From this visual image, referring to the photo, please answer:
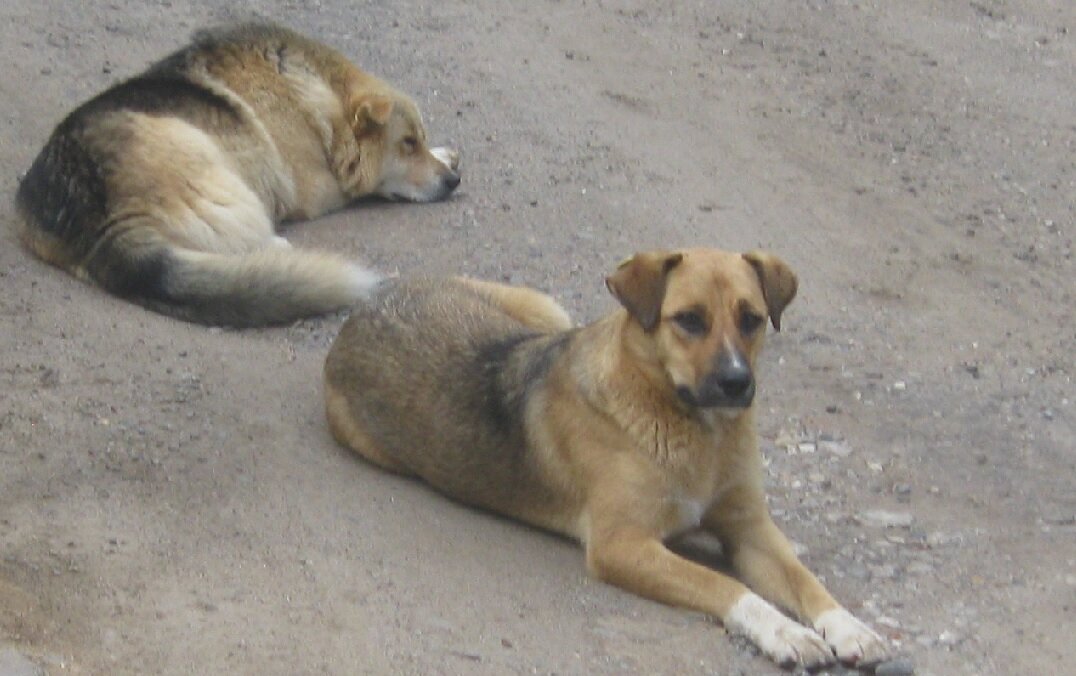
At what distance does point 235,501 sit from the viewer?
6.50 meters

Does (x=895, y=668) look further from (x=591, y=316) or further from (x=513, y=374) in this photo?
(x=591, y=316)

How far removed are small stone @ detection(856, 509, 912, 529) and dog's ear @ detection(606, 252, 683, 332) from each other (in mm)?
1258

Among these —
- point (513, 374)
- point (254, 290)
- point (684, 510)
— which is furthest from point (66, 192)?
point (684, 510)

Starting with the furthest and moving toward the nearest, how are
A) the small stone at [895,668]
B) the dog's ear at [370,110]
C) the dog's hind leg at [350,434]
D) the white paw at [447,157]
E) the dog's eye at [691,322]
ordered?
1. the dog's ear at [370,110]
2. the white paw at [447,157]
3. the dog's hind leg at [350,434]
4. the dog's eye at [691,322]
5. the small stone at [895,668]

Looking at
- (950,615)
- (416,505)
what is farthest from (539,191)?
(950,615)

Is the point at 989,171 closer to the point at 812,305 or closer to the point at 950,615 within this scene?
the point at 812,305

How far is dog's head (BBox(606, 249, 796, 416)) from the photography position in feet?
20.0

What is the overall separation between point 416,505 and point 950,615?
6.33 ft

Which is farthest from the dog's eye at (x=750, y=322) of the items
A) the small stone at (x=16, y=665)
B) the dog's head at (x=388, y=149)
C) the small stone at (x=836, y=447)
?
the dog's head at (x=388, y=149)

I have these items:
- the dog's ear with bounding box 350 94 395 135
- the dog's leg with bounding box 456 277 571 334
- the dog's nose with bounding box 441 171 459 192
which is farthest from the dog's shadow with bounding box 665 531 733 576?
the dog's ear with bounding box 350 94 395 135

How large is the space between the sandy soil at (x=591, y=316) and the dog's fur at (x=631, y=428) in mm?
136

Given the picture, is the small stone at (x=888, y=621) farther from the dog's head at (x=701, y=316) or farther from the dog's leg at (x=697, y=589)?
the dog's head at (x=701, y=316)

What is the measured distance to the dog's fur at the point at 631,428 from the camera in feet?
19.9

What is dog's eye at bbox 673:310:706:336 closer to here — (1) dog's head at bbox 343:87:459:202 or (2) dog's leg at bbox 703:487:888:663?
(2) dog's leg at bbox 703:487:888:663
